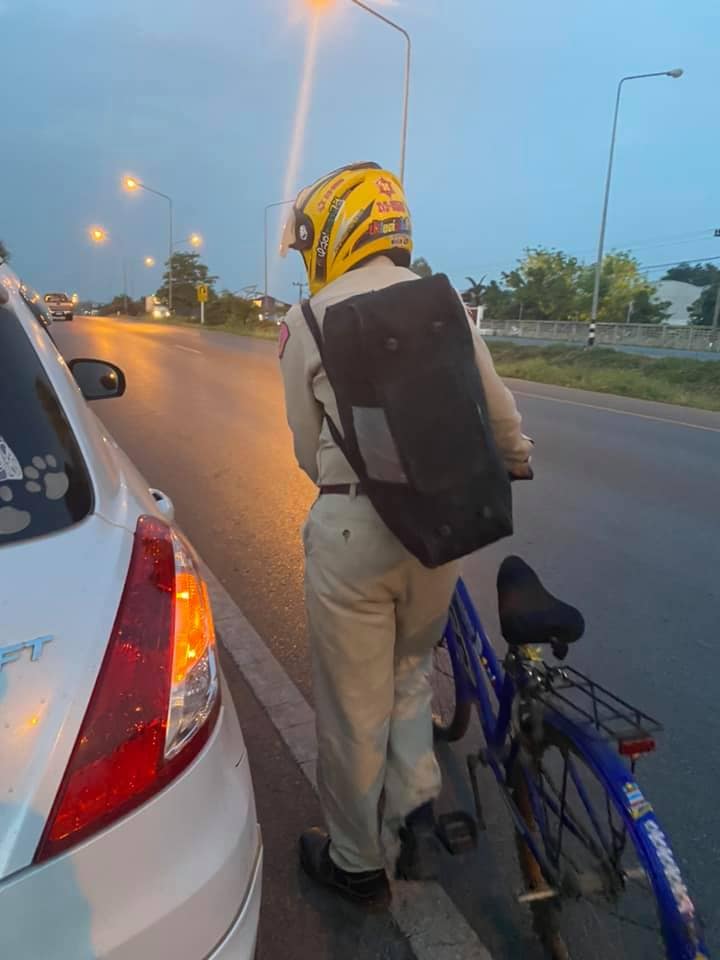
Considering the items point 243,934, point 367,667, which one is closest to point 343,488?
point 367,667

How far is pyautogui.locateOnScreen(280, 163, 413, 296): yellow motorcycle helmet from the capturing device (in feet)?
6.40

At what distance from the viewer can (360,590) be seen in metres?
1.92

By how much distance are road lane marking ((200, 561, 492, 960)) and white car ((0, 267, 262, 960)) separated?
0.76 m

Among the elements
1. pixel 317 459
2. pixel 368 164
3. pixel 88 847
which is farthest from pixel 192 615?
pixel 368 164

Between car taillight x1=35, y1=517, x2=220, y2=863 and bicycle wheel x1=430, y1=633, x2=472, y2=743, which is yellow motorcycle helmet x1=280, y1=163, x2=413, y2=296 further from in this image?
bicycle wheel x1=430, y1=633, x2=472, y2=743

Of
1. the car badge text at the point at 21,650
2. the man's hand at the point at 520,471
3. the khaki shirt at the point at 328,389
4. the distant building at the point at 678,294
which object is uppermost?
the distant building at the point at 678,294

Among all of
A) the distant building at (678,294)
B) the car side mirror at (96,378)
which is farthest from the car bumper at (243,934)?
the distant building at (678,294)

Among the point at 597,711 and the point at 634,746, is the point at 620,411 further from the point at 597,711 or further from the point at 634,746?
the point at 634,746

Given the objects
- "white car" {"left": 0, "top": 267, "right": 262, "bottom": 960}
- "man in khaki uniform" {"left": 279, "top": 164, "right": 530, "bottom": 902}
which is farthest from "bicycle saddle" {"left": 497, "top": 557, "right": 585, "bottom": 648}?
"white car" {"left": 0, "top": 267, "right": 262, "bottom": 960}

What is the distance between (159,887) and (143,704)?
31cm

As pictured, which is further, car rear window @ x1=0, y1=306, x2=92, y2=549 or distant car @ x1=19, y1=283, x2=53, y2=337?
distant car @ x1=19, y1=283, x2=53, y2=337

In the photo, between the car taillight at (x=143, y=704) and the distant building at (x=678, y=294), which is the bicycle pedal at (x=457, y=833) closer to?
the car taillight at (x=143, y=704)

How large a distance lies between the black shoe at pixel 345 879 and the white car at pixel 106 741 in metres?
0.68

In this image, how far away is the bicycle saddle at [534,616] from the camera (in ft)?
5.83
